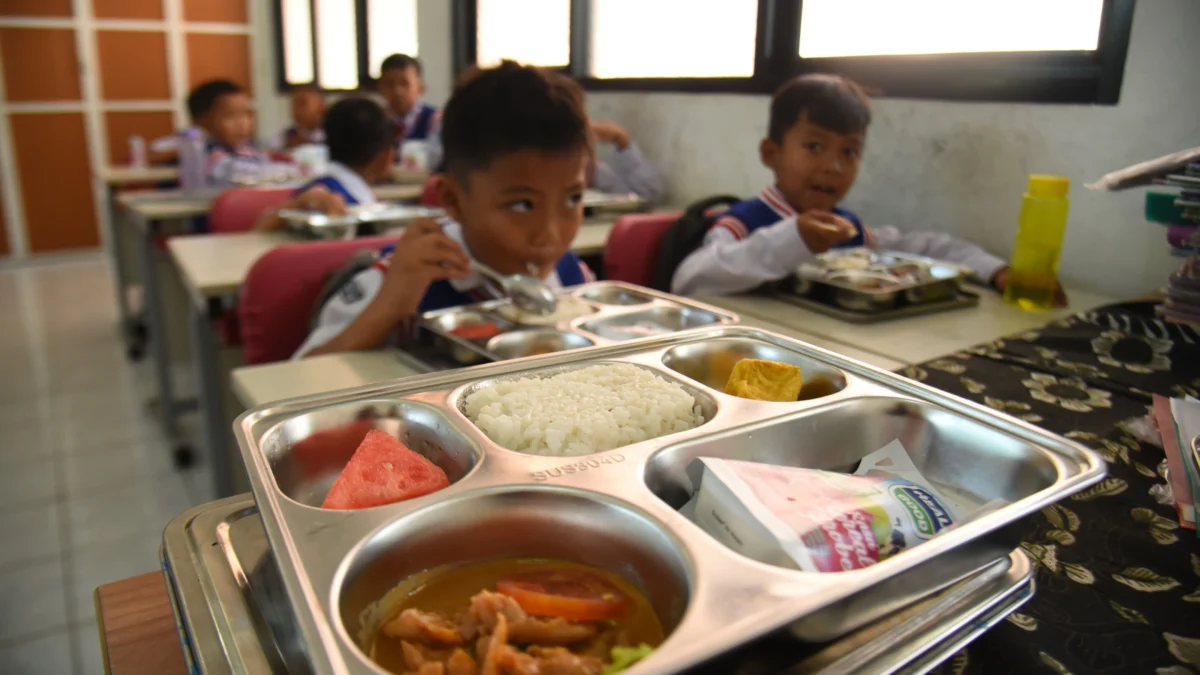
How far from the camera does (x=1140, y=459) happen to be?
78 cm

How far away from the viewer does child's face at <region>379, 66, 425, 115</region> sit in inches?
157

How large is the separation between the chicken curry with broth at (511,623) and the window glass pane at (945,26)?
170cm

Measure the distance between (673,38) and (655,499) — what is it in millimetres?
2624

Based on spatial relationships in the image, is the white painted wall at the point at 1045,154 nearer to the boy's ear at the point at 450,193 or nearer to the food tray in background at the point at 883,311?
the food tray in background at the point at 883,311

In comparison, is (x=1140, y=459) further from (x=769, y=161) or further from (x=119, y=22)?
(x=119, y=22)

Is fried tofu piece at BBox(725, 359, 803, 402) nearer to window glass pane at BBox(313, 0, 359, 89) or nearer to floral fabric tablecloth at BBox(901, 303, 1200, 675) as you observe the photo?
floral fabric tablecloth at BBox(901, 303, 1200, 675)

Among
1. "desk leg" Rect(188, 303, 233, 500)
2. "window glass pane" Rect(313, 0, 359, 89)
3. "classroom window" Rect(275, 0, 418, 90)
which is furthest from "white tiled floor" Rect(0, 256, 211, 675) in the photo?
"window glass pane" Rect(313, 0, 359, 89)

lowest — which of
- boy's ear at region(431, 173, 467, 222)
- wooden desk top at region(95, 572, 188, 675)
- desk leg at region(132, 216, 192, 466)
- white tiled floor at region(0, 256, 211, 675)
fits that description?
white tiled floor at region(0, 256, 211, 675)

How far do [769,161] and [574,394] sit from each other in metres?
1.32

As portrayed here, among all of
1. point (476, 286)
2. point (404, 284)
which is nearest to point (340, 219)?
point (476, 286)

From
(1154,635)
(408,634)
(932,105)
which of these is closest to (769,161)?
(932,105)

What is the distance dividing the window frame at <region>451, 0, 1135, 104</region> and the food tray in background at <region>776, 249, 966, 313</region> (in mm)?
497

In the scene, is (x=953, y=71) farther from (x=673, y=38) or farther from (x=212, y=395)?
(x=212, y=395)

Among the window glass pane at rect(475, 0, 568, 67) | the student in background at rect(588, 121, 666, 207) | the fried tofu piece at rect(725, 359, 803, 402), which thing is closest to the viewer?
the fried tofu piece at rect(725, 359, 803, 402)
